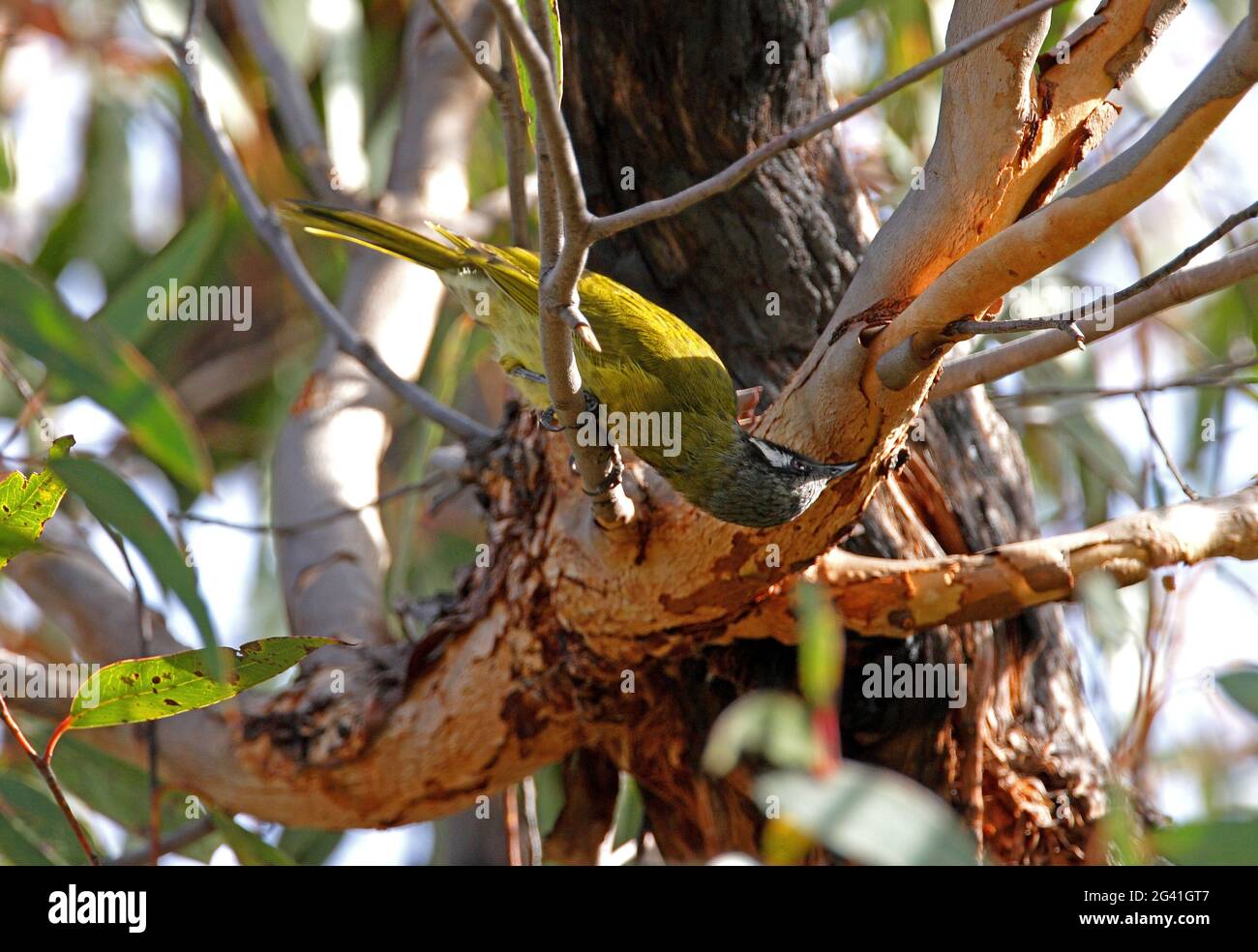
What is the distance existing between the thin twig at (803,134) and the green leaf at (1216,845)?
706 mm

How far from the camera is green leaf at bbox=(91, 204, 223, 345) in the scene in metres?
2.70

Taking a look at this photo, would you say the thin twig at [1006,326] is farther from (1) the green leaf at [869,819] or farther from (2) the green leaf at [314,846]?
(2) the green leaf at [314,846]

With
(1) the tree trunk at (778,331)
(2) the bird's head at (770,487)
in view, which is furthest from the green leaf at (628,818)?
(2) the bird's head at (770,487)

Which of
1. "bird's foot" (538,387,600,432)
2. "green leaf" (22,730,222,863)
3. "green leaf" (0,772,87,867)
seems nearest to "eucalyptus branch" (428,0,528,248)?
"bird's foot" (538,387,600,432)

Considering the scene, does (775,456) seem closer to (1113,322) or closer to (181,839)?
(1113,322)

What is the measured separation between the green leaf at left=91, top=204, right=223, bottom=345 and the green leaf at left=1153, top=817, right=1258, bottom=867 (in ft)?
7.87

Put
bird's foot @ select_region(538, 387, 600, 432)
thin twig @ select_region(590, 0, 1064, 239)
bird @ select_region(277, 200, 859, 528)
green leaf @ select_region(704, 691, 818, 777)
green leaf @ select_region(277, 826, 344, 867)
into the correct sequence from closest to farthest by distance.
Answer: green leaf @ select_region(704, 691, 818, 777) < thin twig @ select_region(590, 0, 1064, 239) < bird @ select_region(277, 200, 859, 528) < bird's foot @ select_region(538, 387, 600, 432) < green leaf @ select_region(277, 826, 344, 867)

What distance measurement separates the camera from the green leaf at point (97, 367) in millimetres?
993

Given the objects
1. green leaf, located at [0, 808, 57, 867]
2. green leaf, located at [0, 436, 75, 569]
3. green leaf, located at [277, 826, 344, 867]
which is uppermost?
green leaf, located at [0, 436, 75, 569]

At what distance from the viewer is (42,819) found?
7.55 ft

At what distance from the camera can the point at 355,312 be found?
10.6 ft

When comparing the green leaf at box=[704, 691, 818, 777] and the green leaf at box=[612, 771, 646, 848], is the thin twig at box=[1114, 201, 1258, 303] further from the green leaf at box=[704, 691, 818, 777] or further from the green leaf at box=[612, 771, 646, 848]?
the green leaf at box=[612, 771, 646, 848]
